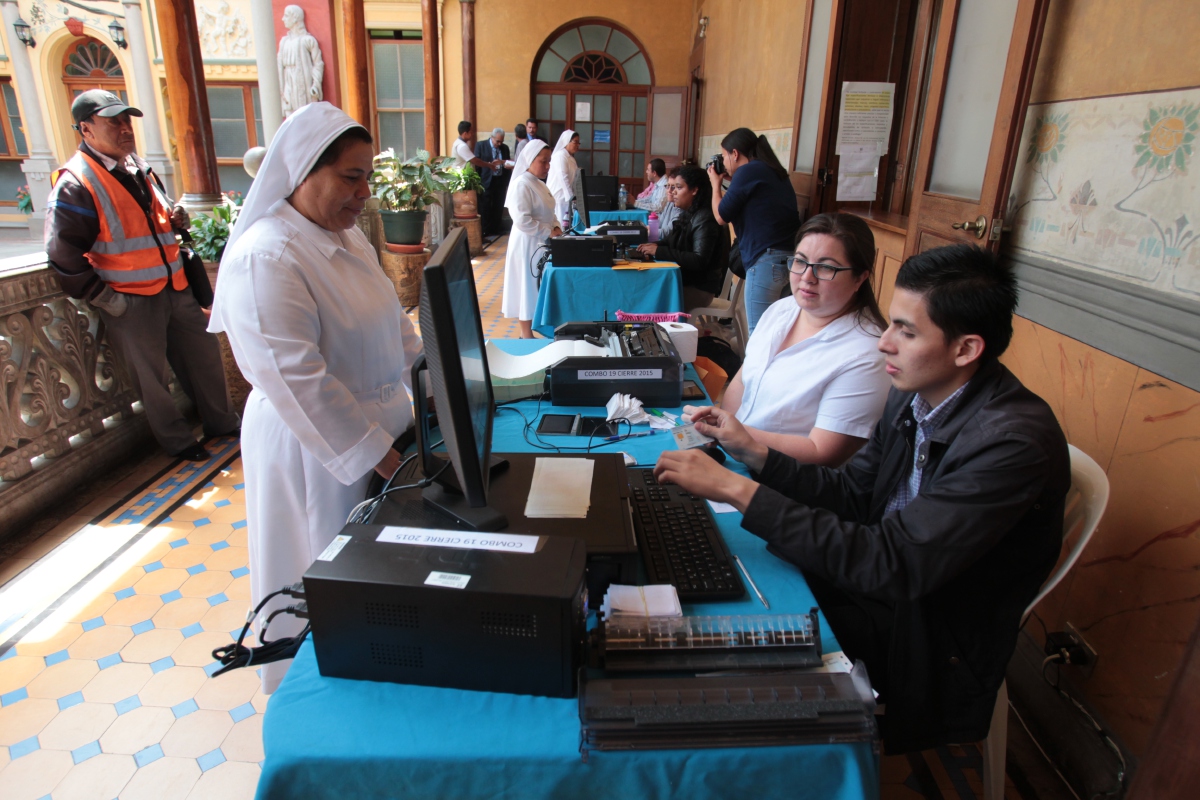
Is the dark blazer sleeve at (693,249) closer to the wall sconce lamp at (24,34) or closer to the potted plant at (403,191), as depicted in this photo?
the potted plant at (403,191)

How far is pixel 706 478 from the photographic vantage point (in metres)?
1.16

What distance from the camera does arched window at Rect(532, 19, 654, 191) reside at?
35.6 ft

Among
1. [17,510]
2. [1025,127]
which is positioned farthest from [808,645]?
[17,510]

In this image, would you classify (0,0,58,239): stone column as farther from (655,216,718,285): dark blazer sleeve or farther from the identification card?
the identification card

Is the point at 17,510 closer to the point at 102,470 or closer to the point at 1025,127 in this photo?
the point at 102,470

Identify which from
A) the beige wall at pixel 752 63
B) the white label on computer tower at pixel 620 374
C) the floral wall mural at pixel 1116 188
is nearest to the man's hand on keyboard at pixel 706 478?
the white label on computer tower at pixel 620 374

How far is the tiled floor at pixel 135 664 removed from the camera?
161cm

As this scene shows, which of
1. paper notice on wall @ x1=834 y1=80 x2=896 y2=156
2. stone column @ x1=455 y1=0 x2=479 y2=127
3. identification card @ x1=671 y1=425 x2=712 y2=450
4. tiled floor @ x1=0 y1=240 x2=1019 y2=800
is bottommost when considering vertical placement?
tiled floor @ x1=0 y1=240 x2=1019 y2=800

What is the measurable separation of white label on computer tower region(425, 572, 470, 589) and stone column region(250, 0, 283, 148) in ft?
19.7

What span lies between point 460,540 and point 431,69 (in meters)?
8.36

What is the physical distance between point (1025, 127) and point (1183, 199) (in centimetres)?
72


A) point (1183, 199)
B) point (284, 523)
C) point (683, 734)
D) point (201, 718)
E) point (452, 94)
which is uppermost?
point (452, 94)

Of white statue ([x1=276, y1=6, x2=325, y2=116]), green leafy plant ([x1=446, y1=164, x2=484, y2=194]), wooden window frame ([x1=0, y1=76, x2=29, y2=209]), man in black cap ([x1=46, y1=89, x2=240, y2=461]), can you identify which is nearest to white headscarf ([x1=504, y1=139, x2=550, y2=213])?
man in black cap ([x1=46, y1=89, x2=240, y2=461])

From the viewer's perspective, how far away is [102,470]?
3.01m
